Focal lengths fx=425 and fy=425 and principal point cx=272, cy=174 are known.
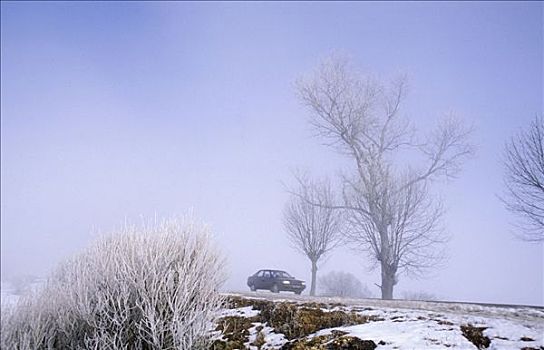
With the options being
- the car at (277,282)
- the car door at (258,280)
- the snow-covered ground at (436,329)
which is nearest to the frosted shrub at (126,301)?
the snow-covered ground at (436,329)

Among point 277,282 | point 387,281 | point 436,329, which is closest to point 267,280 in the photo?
point 277,282

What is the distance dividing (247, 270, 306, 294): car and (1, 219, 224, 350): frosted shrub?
11.7 m

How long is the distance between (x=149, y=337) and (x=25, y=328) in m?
1.88

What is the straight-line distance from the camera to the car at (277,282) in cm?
1931

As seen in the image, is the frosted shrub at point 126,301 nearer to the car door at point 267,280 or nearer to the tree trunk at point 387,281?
the car door at point 267,280

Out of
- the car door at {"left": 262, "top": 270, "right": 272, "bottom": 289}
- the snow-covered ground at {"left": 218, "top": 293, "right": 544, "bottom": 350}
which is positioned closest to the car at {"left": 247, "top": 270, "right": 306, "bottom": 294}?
the car door at {"left": 262, "top": 270, "right": 272, "bottom": 289}

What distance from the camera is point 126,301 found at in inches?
283

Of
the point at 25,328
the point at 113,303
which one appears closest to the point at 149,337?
the point at 113,303

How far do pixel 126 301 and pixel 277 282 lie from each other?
41.9 ft

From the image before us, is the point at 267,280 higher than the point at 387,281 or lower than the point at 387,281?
lower

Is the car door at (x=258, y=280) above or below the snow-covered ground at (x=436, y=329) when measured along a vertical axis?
above

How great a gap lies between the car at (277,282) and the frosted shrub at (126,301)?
1169cm

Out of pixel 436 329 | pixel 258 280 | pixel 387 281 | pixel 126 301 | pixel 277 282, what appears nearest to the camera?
pixel 436 329

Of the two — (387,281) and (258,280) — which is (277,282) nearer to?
(258,280)
